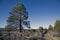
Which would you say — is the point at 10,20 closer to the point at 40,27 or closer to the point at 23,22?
the point at 23,22

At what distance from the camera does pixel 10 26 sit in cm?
2583

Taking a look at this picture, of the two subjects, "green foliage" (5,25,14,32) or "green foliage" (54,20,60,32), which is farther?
"green foliage" (54,20,60,32)

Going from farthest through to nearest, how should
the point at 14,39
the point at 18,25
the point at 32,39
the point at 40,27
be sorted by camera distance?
1. the point at 40,27
2. the point at 18,25
3. the point at 32,39
4. the point at 14,39

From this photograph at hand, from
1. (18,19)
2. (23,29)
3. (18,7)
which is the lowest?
(23,29)

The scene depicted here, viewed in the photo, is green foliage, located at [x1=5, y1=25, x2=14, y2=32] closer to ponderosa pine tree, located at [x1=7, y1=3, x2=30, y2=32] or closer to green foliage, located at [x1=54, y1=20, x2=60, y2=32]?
ponderosa pine tree, located at [x1=7, y1=3, x2=30, y2=32]

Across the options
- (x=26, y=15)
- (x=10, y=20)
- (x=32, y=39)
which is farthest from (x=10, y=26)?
(x=32, y=39)

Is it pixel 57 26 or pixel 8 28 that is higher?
pixel 57 26

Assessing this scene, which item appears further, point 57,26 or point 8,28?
point 57,26

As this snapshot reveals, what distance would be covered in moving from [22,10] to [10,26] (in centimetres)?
332

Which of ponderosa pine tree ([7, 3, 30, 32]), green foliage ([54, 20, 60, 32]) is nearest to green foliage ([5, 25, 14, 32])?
ponderosa pine tree ([7, 3, 30, 32])

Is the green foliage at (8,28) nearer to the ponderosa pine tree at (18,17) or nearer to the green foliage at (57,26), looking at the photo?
the ponderosa pine tree at (18,17)

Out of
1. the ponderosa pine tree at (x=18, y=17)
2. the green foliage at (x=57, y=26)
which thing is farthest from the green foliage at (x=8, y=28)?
the green foliage at (x=57, y=26)

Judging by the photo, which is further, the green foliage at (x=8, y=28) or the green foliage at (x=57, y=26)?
the green foliage at (x=57, y=26)

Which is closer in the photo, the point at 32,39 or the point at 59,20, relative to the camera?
the point at 32,39
